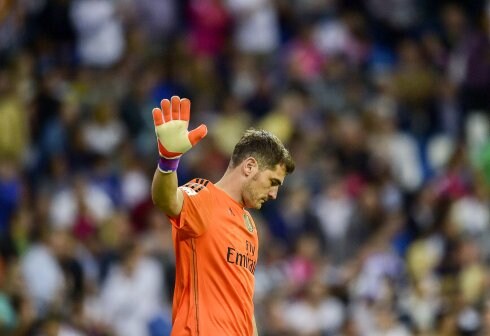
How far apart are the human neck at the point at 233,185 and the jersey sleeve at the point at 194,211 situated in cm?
17

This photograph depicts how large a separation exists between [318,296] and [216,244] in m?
6.62

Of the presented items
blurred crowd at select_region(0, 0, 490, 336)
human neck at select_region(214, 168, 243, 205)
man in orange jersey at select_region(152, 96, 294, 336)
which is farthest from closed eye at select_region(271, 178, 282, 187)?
blurred crowd at select_region(0, 0, 490, 336)

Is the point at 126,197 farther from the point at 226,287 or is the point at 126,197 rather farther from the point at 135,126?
the point at 226,287

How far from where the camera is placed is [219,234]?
6.56 meters

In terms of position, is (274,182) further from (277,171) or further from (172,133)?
(172,133)

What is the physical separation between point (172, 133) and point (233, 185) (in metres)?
0.67

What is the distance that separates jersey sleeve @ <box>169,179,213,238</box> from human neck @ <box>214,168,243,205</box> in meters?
0.17

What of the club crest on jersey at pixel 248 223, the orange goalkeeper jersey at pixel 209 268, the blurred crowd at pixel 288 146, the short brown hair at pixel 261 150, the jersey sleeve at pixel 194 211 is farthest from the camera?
the blurred crowd at pixel 288 146

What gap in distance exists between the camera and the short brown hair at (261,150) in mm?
6660

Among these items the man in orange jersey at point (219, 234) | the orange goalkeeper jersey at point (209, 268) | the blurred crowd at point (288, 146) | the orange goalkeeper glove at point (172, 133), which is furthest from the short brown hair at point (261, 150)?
the blurred crowd at point (288, 146)

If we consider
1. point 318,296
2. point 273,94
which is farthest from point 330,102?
point 318,296

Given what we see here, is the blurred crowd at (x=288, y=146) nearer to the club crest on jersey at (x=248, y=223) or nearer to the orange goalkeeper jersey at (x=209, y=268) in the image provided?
the club crest on jersey at (x=248, y=223)

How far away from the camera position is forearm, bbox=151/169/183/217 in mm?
6141

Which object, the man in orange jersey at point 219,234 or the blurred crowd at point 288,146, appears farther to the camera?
the blurred crowd at point 288,146
